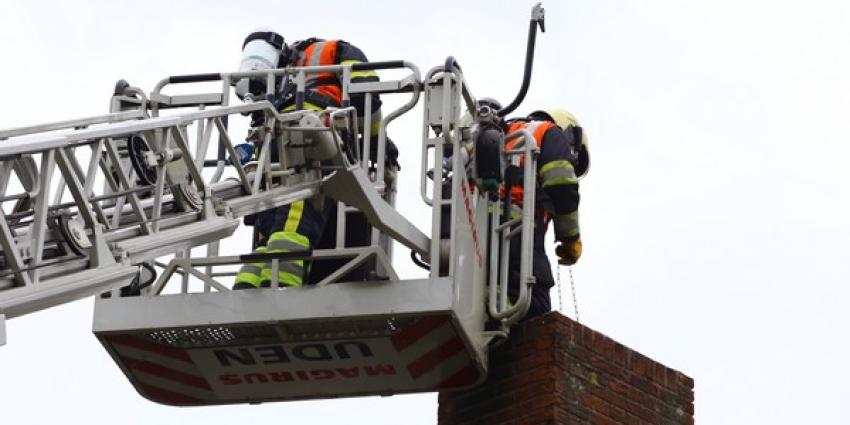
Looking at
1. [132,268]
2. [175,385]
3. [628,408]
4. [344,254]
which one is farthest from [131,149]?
[628,408]

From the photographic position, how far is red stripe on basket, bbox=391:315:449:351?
12.5 meters

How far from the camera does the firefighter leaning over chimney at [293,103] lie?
12906 mm

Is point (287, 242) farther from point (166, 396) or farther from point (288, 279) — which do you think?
point (166, 396)

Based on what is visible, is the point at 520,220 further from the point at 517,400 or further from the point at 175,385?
the point at 175,385

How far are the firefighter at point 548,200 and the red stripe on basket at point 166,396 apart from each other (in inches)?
79.7

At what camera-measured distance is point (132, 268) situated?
10742mm

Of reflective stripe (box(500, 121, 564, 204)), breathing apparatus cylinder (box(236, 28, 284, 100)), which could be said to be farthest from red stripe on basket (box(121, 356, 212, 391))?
reflective stripe (box(500, 121, 564, 204))

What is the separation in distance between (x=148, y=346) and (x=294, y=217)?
111 cm

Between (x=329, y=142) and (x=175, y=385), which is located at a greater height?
(x=329, y=142)

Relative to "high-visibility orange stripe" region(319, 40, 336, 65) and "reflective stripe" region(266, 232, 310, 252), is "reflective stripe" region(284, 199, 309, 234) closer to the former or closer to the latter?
"reflective stripe" region(266, 232, 310, 252)

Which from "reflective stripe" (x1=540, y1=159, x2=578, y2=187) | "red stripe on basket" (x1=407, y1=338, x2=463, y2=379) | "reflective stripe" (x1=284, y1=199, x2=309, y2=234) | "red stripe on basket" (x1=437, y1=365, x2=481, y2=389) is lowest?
"red stripe on basket" (x1=437, y1=365, x2=481, y2=389)

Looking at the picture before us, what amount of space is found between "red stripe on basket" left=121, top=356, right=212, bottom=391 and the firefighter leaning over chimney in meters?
0.82

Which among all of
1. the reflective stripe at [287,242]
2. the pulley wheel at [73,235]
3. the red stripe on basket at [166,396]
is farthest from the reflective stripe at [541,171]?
the pulley wheel at [73,235]

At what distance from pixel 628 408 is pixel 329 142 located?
2634mm
